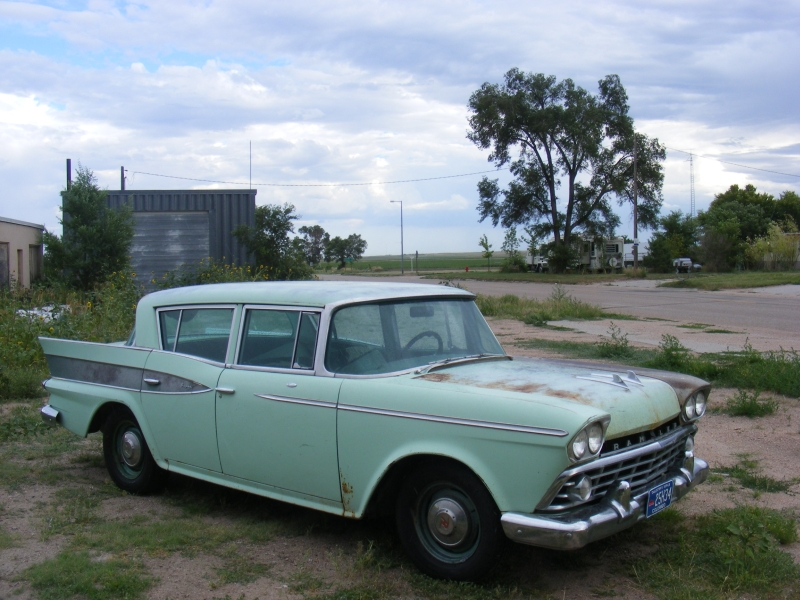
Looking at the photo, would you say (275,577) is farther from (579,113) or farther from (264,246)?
(579,113)

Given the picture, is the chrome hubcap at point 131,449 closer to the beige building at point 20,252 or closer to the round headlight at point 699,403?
the round headlight at point 699,403

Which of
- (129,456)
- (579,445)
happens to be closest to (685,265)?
(129,456)

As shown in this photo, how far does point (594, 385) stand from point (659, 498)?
634mm

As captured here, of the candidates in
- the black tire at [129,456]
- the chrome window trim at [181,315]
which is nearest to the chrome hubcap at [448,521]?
the chrome window trim at [181,315]

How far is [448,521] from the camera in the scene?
3631 mm

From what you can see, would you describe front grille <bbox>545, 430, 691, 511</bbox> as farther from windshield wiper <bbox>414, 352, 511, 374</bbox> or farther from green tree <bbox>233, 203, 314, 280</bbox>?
green tree <bbox>233, 203, 314, 280</bbox>

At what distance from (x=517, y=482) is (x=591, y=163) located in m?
47.3

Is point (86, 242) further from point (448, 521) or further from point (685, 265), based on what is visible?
point (685, 265)

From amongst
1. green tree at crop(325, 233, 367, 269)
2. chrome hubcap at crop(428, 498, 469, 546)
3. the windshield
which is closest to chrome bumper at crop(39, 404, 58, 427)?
the windshield

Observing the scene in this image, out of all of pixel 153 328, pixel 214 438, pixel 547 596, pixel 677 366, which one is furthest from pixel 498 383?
pixel 677 366

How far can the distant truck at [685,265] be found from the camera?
1856 inches

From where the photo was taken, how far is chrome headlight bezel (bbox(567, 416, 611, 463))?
3.27 meters

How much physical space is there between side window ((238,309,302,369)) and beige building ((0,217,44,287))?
15463mm

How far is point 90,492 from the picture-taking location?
17.2 feet
